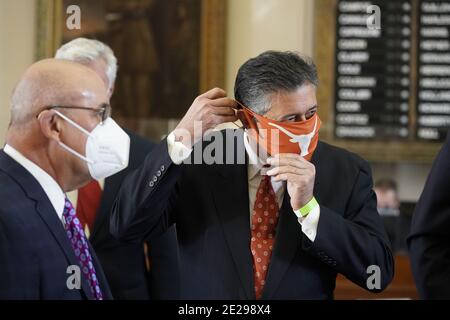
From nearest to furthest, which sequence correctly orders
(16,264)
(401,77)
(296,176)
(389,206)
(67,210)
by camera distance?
(16,264)
(67,210)
(296,176)
(389,206)
(401,77)

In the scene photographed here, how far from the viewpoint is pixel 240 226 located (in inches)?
88.2

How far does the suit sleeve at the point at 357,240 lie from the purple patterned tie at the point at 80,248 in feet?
1.90

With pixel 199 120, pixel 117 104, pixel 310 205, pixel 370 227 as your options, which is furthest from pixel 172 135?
pixel 117 104

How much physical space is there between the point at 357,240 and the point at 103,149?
2.42ft

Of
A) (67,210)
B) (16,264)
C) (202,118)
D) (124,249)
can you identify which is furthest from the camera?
(124,249)

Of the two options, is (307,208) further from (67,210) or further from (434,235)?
(67,210)

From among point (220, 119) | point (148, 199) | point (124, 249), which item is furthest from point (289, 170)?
point (124, 249)

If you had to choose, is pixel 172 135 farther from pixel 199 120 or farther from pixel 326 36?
pixel 326 36

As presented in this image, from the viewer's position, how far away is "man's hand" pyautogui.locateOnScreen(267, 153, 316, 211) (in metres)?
2.10

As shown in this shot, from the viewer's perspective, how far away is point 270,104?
7.34 ft

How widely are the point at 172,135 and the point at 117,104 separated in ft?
10.0

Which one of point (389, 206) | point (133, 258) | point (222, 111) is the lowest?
point (389, 206)

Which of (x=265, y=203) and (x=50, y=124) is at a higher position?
(x=50, y=124)

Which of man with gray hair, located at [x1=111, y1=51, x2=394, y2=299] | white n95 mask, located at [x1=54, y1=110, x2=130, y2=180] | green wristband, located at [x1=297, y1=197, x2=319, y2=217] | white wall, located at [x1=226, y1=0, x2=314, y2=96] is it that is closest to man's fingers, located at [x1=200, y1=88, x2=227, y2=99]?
man with gray hair, located at [x1=111, y1=51, x2=394, y2=299]
